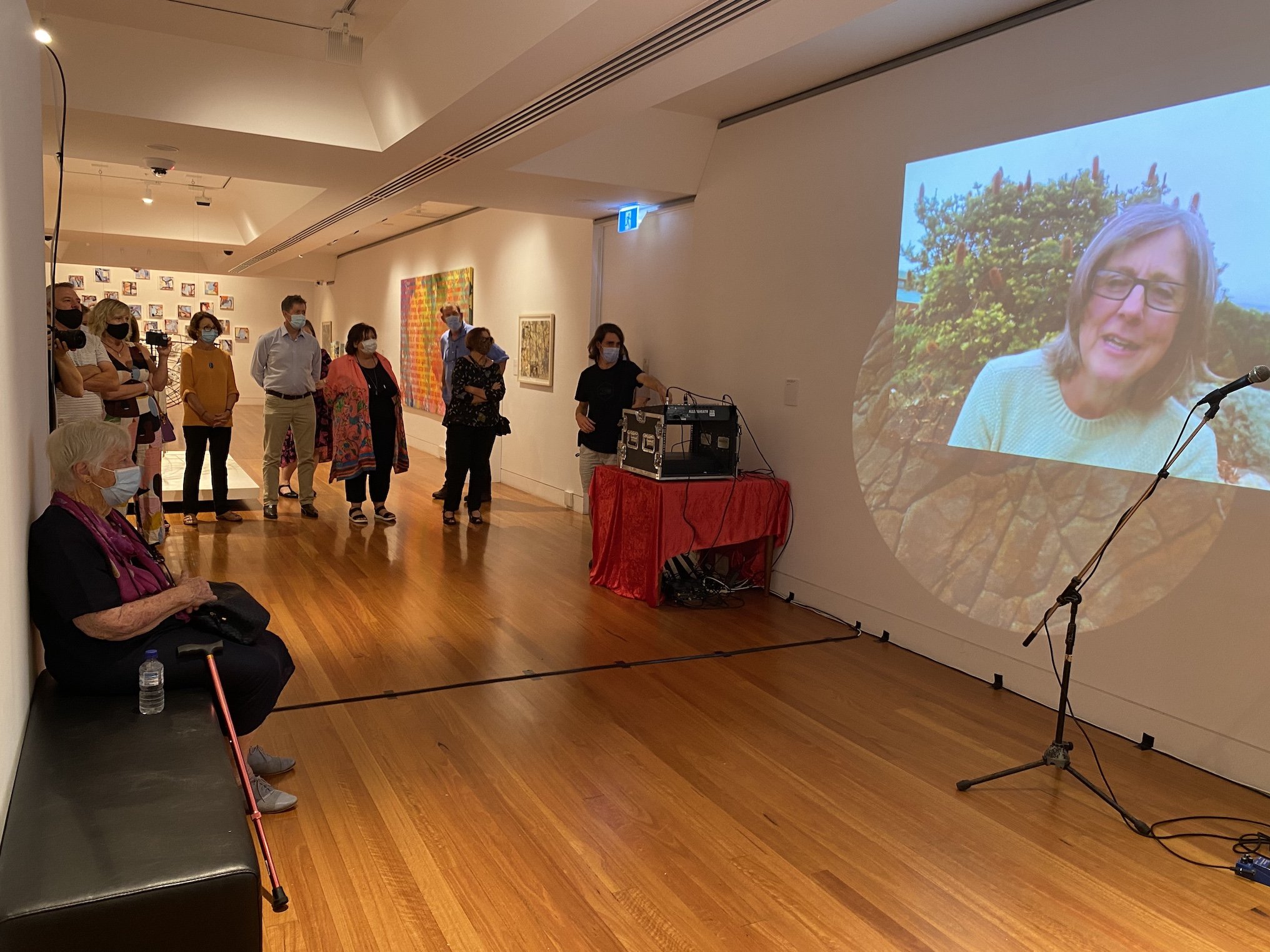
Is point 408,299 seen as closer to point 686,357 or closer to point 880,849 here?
point 686,357

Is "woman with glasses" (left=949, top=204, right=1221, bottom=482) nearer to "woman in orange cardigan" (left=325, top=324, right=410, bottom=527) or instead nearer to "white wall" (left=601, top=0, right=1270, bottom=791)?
"white wall" (left=601, top=0, right=1270, bottom=791)

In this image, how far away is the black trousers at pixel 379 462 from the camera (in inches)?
275

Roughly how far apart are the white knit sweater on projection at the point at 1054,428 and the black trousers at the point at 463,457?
390cm

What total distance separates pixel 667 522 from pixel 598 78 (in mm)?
2311

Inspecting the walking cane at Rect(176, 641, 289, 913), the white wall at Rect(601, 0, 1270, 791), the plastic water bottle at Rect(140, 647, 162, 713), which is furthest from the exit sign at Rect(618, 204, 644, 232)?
the plastic water bottle at Rect(140, 647, 162, 713)

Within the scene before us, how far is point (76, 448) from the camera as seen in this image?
2.47m

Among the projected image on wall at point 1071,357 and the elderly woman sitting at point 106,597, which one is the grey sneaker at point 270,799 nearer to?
the elderly woman sitting at point 106,597

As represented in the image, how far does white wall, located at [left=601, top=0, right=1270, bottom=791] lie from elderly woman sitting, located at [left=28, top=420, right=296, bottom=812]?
2.92 meters

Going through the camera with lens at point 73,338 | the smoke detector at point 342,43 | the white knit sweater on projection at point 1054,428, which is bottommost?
the white knit sweater on projection at point 1054,428

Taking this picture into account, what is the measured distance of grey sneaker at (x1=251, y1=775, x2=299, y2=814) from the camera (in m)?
2.79

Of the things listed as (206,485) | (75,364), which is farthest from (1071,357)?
(206,485)

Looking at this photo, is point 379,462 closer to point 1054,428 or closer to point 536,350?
point 536,350

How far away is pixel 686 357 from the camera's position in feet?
21.2

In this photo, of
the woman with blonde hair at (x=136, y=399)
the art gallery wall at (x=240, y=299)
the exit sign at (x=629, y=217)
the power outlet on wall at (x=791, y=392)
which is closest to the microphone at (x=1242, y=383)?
the power outlet on wall at (x=791, y=392)
